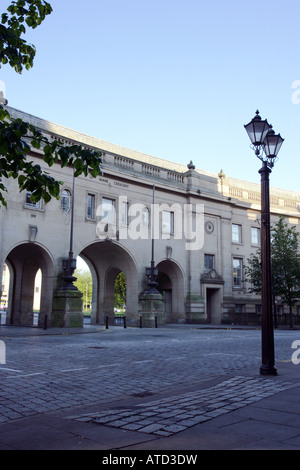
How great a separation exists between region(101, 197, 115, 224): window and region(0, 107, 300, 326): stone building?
7 cm

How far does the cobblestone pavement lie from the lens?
5.69 metres

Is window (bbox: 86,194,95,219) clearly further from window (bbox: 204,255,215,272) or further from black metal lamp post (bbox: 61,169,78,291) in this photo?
window (bbox: 204,255,215,272)

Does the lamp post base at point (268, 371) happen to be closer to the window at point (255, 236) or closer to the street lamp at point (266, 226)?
the street lamp at point (266, 226)

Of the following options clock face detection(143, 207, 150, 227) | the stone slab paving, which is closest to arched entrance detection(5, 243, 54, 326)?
clock face detection(143, 207, 150, 227)

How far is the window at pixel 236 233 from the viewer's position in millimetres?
42344

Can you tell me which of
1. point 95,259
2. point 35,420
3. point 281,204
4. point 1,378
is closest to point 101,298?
point 95,259

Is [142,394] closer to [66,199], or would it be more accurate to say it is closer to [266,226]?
[266,226]

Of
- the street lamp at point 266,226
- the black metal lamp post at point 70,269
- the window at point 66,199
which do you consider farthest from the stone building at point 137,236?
the street lamp at point 266,226

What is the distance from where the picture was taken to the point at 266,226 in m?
9.62

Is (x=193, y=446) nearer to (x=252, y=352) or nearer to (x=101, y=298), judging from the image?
(x=252, y=352)

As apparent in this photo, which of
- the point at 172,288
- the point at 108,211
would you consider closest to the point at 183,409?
the point at 108,211

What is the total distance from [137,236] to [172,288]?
678cm

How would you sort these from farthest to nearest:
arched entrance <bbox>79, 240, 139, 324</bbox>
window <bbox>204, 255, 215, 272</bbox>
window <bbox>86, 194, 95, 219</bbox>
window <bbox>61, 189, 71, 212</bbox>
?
window <bbox>204, 255, 215, 272</bbox>
arched entrance <bbox>79, 240, 139, 324</bbox>
window <bbox>86, 194, 95, 219</bbox>
window <bbox>61, 189, 71, 212</bbox>

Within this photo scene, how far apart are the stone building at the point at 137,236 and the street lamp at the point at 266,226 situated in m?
19.3
